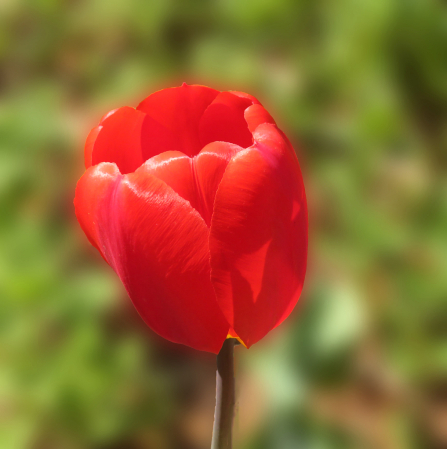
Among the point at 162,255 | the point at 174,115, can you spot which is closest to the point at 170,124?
the point at 174,115

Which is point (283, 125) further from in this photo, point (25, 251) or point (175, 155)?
point (175, 155)

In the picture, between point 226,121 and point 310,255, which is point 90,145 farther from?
point 310,255

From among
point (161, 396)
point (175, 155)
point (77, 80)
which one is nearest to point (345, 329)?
point (161, 396)

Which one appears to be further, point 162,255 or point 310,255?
point 310,255

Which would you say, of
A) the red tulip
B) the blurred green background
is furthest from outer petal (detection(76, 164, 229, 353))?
the blurred green background

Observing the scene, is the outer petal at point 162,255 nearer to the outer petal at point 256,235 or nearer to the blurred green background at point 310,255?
the outer petal at point 256,235

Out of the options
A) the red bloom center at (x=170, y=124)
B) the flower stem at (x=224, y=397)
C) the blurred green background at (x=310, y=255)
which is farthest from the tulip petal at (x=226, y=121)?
the blurred green background at (x=310, y=255)
